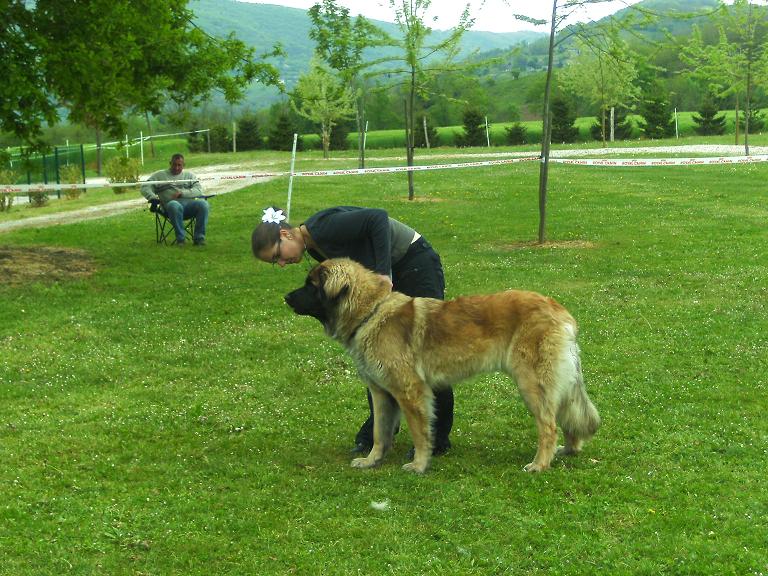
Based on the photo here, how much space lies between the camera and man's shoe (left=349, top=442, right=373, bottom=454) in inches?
256

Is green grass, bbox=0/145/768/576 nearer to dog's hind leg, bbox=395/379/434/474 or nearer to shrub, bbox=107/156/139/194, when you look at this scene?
dog's hind leg, bbox=395/379/434/474

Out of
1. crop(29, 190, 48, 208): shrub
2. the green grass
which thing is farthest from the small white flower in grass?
crop(29, 190, 48, 208): shrub

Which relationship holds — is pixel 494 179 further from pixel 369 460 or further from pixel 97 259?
pixel 369 460

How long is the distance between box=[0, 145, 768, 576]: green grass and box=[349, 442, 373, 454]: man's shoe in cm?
12

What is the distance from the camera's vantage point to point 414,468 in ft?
19.6

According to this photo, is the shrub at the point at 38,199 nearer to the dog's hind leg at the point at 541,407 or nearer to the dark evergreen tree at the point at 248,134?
the dog's hind leg at the point at 541,407

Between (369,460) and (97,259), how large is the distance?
976 cm

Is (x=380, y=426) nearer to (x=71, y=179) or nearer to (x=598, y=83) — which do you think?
(x=71, y=179)

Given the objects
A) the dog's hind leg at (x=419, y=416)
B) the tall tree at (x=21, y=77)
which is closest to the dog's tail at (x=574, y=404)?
the dog's hind leg at (x=419, y=416)

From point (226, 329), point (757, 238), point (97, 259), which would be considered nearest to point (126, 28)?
point (97, 259)

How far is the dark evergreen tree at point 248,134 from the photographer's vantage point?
55938 mm

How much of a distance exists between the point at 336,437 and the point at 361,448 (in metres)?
0.40

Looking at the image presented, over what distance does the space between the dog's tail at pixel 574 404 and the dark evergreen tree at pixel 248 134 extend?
52.2m

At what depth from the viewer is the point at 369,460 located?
618cm
